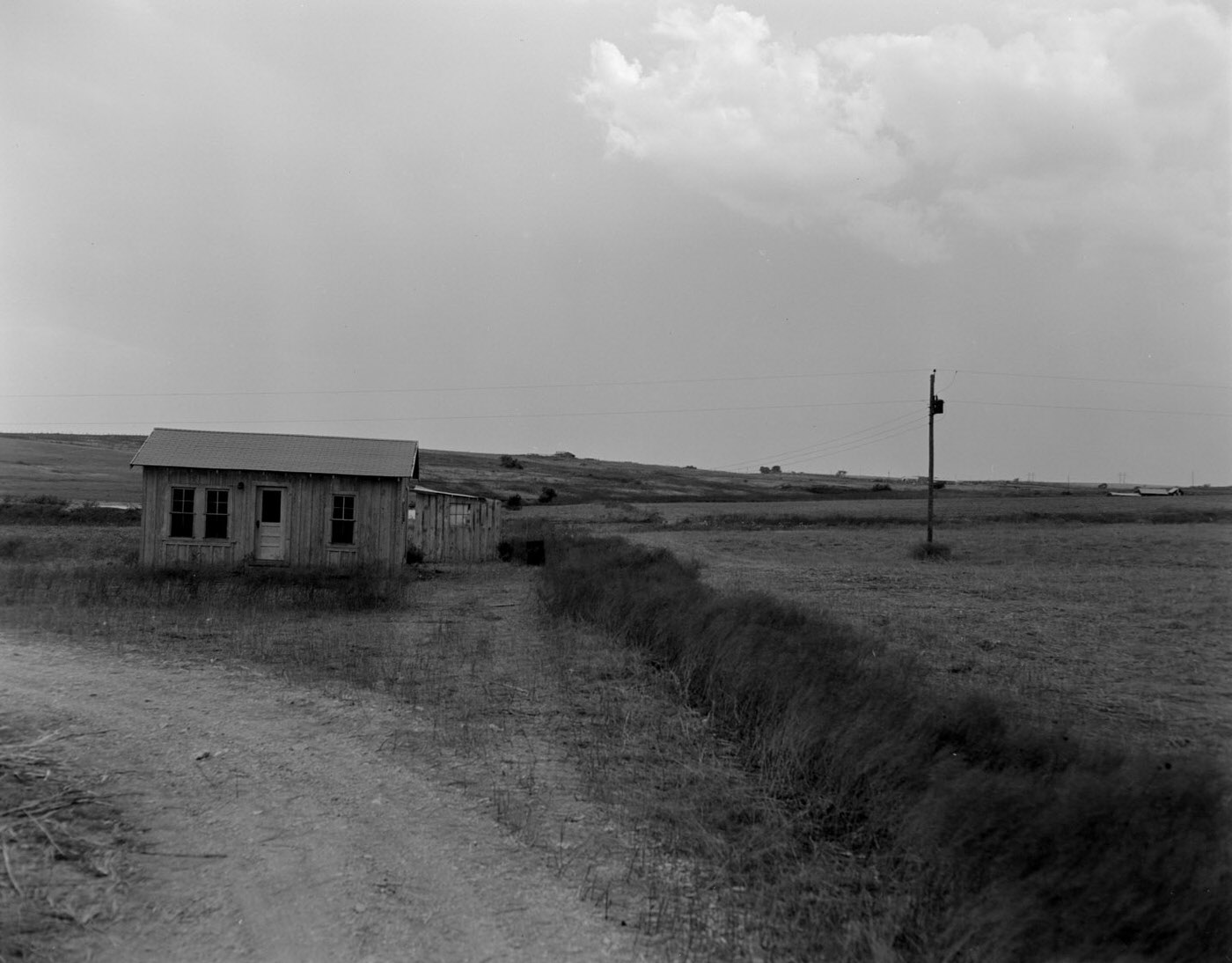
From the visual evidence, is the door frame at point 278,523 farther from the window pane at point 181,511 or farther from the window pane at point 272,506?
the window pane at point 181,511

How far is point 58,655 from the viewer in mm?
9992

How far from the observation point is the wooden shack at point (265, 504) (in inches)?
830

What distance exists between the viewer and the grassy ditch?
3723mm

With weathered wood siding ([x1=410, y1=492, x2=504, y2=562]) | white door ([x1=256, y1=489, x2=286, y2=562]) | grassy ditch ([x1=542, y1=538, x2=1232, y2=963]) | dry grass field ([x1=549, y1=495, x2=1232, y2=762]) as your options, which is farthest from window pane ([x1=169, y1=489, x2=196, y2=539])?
grassy ditch ([x1=542, y1=538, x2=1232, y2=963])

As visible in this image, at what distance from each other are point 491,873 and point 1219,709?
24.1 feet

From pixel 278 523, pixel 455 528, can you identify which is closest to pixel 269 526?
pixel 278 523

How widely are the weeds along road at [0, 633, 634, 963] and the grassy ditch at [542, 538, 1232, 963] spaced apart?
1.24m

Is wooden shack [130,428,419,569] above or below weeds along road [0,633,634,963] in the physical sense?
above

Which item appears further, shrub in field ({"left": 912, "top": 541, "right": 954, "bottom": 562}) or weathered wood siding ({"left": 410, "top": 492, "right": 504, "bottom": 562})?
shrub in field ({"left": 912, "top": 541, "right": 954, "bottom": 562})

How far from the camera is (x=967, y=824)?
4562 mm

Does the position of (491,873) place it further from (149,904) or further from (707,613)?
(707,613)

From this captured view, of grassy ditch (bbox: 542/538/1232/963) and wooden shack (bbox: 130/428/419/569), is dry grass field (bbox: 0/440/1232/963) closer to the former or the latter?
grassy ditch (bbox: 542/538/1232/963)

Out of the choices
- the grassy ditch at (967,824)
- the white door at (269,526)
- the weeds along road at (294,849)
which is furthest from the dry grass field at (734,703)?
the white door at (269,526)

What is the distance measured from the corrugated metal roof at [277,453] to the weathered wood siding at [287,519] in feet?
0.80
